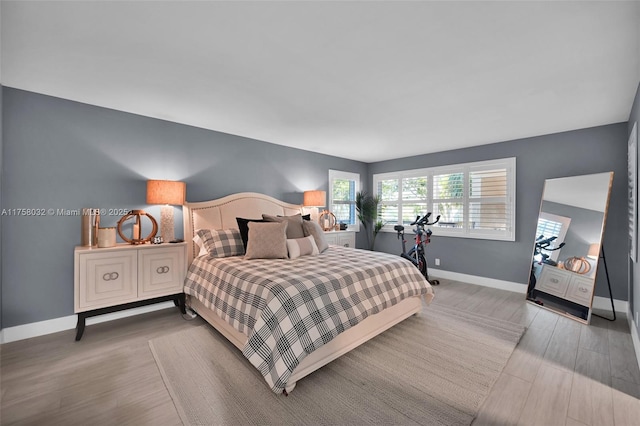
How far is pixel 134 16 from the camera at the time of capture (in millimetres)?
1648

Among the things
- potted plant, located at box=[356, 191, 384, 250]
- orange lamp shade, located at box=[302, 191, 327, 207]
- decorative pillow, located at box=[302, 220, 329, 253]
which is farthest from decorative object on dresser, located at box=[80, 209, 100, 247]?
potted plant, located at box=[356, 191, 384, 250]

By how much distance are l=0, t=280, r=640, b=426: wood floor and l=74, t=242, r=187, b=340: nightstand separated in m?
0.30

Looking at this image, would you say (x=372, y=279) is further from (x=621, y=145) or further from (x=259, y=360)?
(x=621, y=145)

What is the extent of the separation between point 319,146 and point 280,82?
2360mm

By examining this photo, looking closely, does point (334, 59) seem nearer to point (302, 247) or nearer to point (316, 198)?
point (302, 247)

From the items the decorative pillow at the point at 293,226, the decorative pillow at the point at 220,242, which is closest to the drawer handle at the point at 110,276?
the decorative pillow at the point at 220,242

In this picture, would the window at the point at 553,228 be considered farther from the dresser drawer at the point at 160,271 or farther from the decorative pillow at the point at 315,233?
the dresser drawer at the point at 160,271

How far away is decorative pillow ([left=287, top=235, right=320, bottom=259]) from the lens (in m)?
3.19

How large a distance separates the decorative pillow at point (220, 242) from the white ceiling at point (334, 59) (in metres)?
1.44

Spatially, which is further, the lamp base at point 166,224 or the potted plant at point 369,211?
the potted plant at point 369,211

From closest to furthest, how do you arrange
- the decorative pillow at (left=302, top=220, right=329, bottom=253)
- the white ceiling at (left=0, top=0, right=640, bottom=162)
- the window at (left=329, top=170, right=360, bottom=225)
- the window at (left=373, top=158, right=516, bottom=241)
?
the white ceiling at (left=0, top=0, right=640, bottom=162)
the decorative pillow at (left=302, top=220, right=329, bottom=253)
the window at (left=373, top=158, right=516, bottom=241)
the window at (left=329, top=170, right=360, bottom=225)

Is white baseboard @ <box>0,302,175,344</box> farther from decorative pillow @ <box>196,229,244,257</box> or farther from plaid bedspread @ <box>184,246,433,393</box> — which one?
decorative pillow @ <box>196,229,244,257</box>

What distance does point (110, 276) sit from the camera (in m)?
2.76

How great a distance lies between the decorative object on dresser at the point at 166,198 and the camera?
10.3ft
